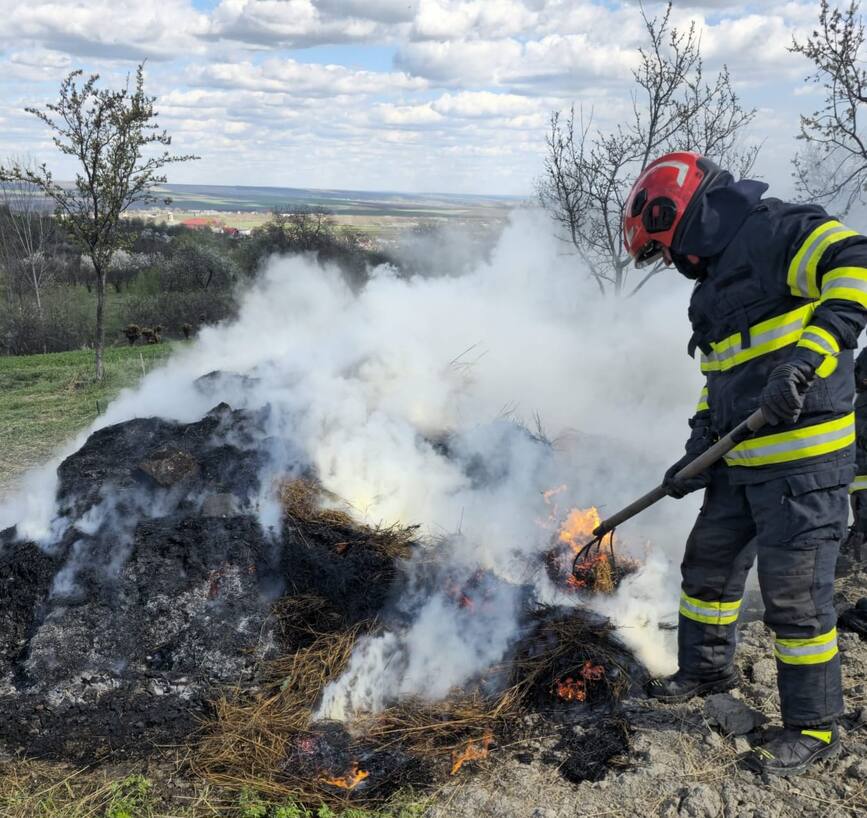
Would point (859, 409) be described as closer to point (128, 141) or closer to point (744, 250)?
point (744, 250)

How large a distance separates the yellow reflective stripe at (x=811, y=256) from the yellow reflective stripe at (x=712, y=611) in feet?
4.73

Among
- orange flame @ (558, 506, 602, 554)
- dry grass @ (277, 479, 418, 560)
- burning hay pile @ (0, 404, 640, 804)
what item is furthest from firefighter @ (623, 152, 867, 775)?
dry grass @ (277, 479, 418, 560)

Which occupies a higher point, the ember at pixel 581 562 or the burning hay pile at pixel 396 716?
the ember at pixel 581 562

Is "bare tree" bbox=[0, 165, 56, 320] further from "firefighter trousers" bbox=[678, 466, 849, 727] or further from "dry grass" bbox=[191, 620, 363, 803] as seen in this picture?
"firefighter trousers" bbox=[678, 466, 849, 727]

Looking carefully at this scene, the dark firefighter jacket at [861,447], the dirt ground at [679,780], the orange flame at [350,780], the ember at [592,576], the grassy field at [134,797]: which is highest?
the dark firefighter jacket at [861,447]

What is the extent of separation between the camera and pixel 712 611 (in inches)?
136

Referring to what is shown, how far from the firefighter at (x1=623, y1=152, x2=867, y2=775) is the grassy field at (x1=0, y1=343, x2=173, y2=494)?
6.74 meters

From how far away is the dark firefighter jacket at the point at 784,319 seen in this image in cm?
279

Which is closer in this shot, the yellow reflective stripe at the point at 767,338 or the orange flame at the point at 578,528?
the yellow reflective stripe at the point at 767,338

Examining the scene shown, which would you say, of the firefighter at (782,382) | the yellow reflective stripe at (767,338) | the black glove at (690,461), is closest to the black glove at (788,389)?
the firefighter at (782,382)

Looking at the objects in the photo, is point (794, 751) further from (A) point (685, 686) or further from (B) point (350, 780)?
(B) point (350, 780)

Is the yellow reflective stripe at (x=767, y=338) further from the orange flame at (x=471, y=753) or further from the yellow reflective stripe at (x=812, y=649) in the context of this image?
the orange flame at (x=471, y=753)

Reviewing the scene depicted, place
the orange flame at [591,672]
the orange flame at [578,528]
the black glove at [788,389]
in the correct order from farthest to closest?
the orange flame at [578,528] → the orange flame at [591,672] → the black glove at [788,389]

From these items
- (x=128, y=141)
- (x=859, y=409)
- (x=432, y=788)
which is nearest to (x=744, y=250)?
(x=432, y=788)
